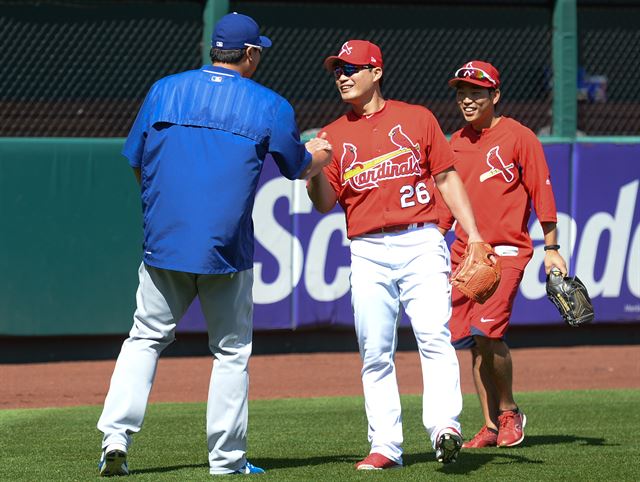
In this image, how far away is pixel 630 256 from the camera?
10.8 m

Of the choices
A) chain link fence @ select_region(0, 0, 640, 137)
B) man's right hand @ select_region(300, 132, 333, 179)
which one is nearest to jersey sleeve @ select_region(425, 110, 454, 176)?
man's right hand @ select_region(300, 132, 333, 179)

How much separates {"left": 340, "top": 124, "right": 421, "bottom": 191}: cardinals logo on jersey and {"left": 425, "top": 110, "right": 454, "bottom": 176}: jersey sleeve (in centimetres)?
6

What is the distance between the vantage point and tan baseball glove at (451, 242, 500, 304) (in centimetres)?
551

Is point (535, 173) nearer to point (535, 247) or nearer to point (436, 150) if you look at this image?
point (436, 150)

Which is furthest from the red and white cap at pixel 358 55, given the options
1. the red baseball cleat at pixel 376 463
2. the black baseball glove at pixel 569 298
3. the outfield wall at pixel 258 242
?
the outfield wall at pixel 258 242

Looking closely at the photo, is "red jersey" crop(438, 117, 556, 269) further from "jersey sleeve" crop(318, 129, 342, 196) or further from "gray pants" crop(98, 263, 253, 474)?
"gray pants" crop(98, 263, 253, 474)

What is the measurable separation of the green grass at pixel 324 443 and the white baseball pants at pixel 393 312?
28cm

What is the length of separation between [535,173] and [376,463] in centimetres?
193

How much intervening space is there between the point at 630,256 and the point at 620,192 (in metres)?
0.59

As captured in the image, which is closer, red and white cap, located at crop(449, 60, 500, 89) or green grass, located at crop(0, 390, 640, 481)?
green grass, located at crop(0, 390, 640, 481)

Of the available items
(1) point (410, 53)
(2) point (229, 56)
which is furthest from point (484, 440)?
(1) point (410, 53)

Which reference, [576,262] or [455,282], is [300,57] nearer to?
[576,262]

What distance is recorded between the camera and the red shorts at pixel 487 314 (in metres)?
6.30

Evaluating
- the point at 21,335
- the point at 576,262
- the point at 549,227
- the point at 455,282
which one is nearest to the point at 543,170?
the point at 549,227
